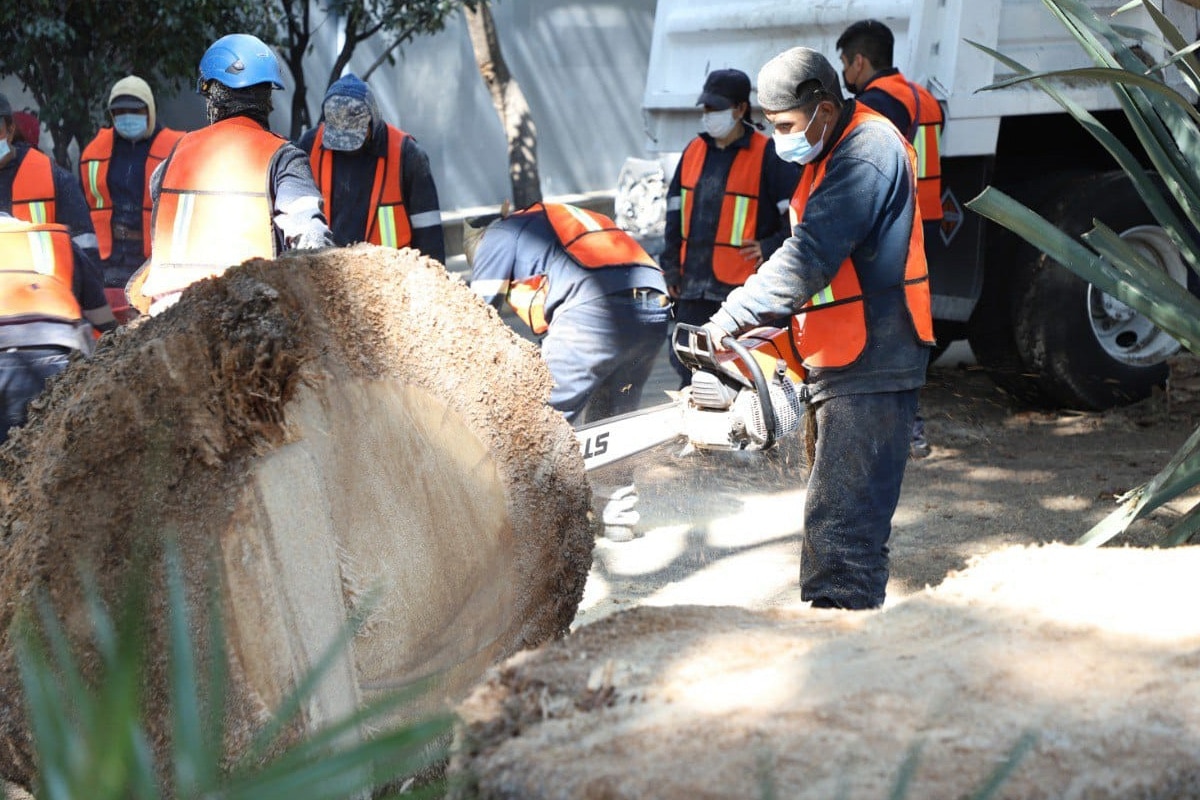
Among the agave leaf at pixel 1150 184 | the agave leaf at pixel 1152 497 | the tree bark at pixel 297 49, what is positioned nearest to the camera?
the agave leaf at pixel 1152 497

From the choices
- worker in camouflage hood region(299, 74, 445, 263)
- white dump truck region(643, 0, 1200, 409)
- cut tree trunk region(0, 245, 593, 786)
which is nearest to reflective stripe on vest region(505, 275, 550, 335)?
worker in camouflage hood region(299, 74, 445, 263)

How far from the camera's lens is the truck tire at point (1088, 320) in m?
6.38

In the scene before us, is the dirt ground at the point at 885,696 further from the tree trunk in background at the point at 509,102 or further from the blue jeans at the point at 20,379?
the tree trunk in background at the point at 509,102

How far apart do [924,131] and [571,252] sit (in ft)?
6.55

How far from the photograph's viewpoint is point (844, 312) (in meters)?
3.57

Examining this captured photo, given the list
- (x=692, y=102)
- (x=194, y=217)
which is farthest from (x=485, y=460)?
(x=692, y=102)

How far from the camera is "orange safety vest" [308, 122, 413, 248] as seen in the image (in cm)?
529

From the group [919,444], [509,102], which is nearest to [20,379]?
[919,444]

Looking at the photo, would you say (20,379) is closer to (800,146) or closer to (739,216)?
(800,146)

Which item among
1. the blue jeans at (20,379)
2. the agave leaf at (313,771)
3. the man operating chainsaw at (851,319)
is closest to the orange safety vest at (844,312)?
the man operating chainsaw at (851,319)

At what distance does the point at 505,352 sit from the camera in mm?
3100

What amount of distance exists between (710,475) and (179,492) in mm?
3656

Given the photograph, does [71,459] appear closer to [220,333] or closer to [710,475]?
[220,333]

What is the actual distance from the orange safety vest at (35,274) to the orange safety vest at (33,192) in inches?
68.2
